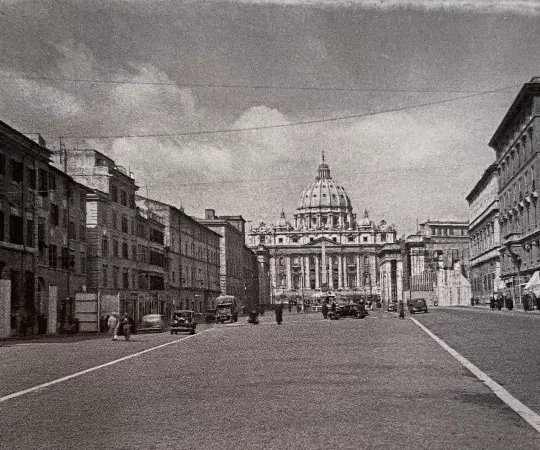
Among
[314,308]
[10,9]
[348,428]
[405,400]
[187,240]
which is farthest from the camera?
[314,308]

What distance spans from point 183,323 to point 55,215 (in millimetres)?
10542

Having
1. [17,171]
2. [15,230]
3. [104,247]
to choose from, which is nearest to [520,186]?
[104,247]

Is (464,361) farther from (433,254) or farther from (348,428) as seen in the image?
(433,254)

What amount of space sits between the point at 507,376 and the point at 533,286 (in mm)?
41273

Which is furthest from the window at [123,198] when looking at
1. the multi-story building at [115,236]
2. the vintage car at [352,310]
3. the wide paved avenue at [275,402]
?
the wide paved avenue at [275,402]

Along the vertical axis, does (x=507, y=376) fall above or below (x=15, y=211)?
below

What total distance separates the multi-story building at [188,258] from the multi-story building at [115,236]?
494 cm

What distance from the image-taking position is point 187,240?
76125 millimetres

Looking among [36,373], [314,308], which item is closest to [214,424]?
[36,373]

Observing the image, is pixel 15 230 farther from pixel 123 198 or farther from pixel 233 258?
pixel 233 258

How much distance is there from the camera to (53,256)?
42469 millimetres

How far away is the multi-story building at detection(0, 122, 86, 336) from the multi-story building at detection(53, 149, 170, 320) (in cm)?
262

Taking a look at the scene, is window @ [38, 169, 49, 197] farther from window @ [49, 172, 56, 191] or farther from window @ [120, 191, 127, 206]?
window @ [120, 191, 127, 206]

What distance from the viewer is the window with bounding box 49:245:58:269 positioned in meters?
41.9
